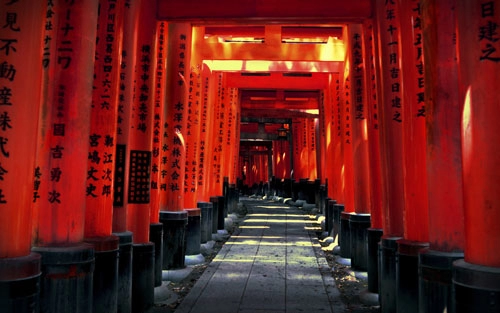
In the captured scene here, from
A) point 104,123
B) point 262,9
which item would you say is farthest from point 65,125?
point 262,9

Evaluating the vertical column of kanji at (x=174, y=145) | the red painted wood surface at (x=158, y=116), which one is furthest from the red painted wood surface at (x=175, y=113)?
the red painted wood surface at (x=158, y=116)

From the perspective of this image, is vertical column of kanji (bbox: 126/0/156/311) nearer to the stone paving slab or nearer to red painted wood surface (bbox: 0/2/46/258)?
the stone paving slab

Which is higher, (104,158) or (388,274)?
(104,158)

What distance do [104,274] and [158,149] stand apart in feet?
8.38

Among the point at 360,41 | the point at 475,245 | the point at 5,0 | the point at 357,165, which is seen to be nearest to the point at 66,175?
the point at 5,0

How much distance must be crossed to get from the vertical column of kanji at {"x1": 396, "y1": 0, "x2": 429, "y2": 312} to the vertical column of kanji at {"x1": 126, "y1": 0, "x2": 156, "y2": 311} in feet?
9.29

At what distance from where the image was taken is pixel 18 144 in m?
2.84

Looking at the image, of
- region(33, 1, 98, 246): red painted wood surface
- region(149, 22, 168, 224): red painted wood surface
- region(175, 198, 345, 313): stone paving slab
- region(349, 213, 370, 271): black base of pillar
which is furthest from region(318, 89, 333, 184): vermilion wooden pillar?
region(33, 1, 98, 246): red painted wood surface

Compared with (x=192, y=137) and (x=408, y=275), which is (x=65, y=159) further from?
(x=192, y=137)

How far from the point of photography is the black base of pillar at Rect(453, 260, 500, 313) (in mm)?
2490

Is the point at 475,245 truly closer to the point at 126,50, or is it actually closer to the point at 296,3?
the point at 126,50

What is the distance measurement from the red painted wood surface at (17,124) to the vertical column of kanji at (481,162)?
2721mm

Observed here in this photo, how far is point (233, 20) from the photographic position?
20.3 ft

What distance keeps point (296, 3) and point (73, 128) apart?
11.8ft
